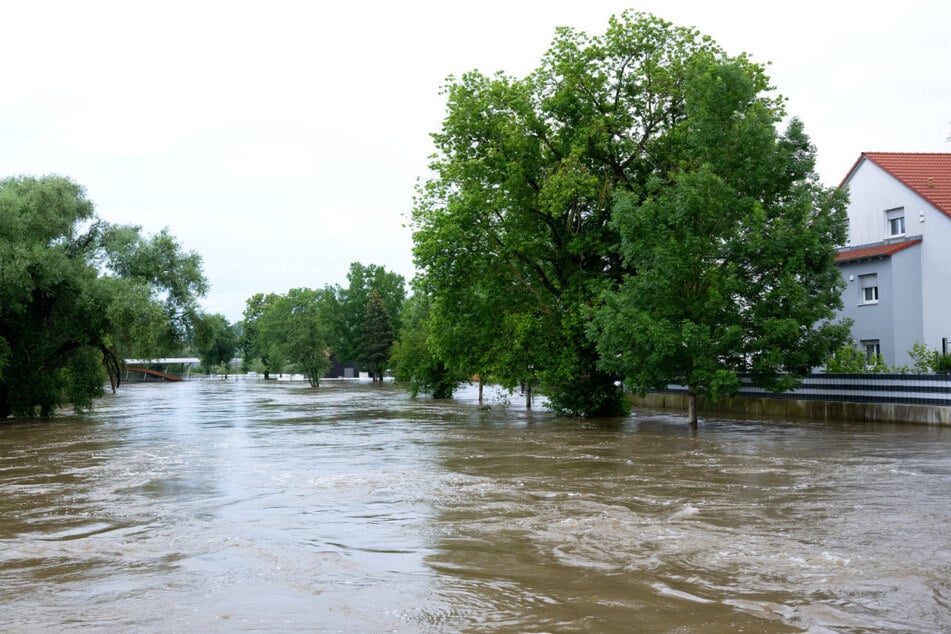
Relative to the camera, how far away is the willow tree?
28438 millimetres

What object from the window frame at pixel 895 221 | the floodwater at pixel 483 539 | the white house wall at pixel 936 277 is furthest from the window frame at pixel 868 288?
the floodwater at pixel 483 539

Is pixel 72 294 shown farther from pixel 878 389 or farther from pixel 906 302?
pixel 906 302

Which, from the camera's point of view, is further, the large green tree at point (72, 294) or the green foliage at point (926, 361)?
the large green tree at point (72, 294)

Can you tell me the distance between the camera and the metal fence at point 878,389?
24.4 m

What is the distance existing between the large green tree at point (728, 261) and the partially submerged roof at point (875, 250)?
9425 millimetres

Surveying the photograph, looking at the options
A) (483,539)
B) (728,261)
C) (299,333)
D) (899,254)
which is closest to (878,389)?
(728,261)

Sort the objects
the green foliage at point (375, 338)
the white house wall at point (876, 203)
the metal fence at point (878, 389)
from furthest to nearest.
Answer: the green foliage at point (375, 338), the white house wall at point (876, 203), the metal fence at point (878, 389)

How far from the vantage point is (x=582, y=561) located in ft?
28.3

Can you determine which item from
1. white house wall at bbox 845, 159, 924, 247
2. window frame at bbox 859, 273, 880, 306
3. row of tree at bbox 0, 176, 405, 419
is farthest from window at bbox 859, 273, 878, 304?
row of tree at bbox 0, 176, 405, 419

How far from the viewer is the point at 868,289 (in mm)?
35656

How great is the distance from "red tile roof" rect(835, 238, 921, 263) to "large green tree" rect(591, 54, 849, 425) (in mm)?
9425

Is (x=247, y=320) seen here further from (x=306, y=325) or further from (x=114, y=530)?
(x=114, y=530)

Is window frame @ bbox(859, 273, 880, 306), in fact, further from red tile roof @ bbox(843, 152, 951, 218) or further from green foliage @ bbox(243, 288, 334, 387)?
green foliage @ bbox(243, 288, 334, 387)

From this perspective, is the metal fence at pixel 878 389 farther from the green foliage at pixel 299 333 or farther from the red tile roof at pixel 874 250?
the green foliage at pixel 299 333
